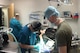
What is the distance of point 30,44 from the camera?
107 inches

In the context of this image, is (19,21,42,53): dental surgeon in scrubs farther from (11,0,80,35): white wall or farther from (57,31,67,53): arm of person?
(11,0,80,35): white wall

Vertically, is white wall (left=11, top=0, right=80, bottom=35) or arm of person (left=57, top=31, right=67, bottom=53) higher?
white wall (left=11, top=0, right=80, bottom=35)

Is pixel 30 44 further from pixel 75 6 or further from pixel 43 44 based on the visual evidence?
pixel 75 6

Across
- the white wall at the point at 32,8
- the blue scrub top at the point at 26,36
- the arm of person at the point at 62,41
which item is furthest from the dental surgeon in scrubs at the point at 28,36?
the white wall at the point at 32,8

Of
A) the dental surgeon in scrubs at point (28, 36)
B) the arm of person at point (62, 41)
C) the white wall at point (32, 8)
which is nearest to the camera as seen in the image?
the arm of person at point (62, 41)

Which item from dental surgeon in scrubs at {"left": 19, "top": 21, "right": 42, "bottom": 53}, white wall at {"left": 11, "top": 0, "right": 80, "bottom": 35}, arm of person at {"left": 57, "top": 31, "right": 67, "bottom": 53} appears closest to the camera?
arm of person at {"left": 57, "top": 31, "right": 67, "bottom": 53}

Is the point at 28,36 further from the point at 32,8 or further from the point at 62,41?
the point at 32,8

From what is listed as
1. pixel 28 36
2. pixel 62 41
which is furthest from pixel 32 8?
pixel 62 41

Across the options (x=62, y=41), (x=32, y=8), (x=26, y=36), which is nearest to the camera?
(x=62, y=41)

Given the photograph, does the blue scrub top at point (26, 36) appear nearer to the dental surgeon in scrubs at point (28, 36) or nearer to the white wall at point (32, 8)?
the dental surgeon in scrubs at point (28, 36)

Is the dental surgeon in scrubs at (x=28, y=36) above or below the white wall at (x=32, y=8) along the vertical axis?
below

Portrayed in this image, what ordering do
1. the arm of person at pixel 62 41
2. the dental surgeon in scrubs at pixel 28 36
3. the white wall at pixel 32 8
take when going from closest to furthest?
the arm of person at pixel 62 41, the dental surgeon in scrubs at pixel 28 36, the white wall at pixel 32 8

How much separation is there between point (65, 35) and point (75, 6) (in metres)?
3.27

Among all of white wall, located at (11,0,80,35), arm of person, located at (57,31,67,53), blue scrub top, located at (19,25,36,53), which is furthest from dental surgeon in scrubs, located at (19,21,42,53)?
white wall, located at (11,0,80,35)
